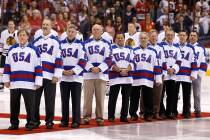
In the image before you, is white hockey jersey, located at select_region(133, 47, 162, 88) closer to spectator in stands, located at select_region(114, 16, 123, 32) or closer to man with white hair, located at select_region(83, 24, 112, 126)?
man with white hair, located at select_region(83, 24, 112, 126)

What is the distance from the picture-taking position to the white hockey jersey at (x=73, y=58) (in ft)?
44.5

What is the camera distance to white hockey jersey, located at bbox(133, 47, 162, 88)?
14703 millimetres

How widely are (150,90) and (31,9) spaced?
1001cm

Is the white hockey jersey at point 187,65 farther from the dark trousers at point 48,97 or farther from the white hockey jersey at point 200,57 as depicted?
the dark trousers at point 48,97

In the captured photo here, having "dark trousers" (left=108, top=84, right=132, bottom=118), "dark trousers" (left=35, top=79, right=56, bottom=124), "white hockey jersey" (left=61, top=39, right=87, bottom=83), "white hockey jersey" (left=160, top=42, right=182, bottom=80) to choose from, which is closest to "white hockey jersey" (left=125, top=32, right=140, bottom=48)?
"white hockey jersey" (left=160, top=42, right=182, bottom=80)

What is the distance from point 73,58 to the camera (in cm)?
1359

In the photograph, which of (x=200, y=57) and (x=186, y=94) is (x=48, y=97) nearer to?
(x=186, y=94)

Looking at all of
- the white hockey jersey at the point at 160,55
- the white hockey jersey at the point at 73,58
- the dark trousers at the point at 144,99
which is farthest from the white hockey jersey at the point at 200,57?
the white hockey jersey at the point at 73,58

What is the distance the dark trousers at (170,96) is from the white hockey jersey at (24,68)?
329 centimetres

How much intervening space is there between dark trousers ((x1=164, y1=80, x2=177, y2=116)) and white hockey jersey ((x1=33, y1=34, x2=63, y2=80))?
2.84 metres

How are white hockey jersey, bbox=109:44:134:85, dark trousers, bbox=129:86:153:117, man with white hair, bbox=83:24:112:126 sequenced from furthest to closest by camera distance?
dark trousers, bbox=129:86:153:117, white hockey jersey, bbox=109:44:134:85, man with white hair, bbox=83:24:112:126

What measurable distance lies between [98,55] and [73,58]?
55 centimetres

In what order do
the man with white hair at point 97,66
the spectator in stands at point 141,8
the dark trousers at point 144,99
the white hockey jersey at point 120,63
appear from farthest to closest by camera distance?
1. the spectator in stands at point 141,8
2. the dark trousers at point 144,99
3. the white hockey jersey at point 120,63
4. the man with white hair at point 97,66

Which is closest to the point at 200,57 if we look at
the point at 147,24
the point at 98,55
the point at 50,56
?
the point at 98,55
